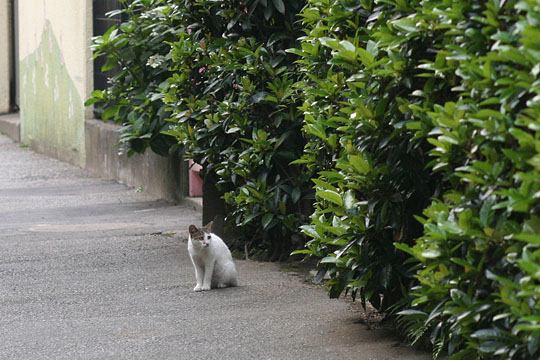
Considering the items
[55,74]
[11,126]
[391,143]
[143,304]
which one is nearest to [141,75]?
[143,304]

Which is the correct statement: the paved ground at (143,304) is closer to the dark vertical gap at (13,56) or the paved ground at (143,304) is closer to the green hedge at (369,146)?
the green hedge at (369,146)

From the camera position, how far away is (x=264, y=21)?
28.9 ft

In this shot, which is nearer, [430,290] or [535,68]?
[535,68]

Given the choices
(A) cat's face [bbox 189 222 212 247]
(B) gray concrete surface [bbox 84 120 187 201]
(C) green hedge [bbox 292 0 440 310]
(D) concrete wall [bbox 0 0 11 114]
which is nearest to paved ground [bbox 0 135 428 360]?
(A) cat's face [bbox 189 222 212 247]

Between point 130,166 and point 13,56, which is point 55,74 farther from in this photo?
point 13,56

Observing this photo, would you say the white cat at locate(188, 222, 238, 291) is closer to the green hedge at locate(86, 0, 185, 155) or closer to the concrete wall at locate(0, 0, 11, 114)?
the green hedge at locate(86, 0, 185, 155)

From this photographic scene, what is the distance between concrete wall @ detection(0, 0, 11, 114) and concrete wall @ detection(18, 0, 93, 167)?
2.01 metres

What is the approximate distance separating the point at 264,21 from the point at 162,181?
→ 178 inches

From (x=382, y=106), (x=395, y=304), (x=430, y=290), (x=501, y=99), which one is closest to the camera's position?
(x=501, y=99)

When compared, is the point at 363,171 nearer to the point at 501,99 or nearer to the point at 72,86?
the point at 501,99

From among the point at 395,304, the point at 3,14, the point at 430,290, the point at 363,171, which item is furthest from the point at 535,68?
the point at 3,14

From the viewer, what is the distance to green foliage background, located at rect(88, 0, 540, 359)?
4562 millimetres

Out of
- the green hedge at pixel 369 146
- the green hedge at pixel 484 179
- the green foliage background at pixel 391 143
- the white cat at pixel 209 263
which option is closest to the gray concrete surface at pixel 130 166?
the green foliage background at pixel 391 143

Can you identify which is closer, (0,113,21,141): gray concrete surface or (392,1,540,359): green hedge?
(392,1,540,359): green hedge
